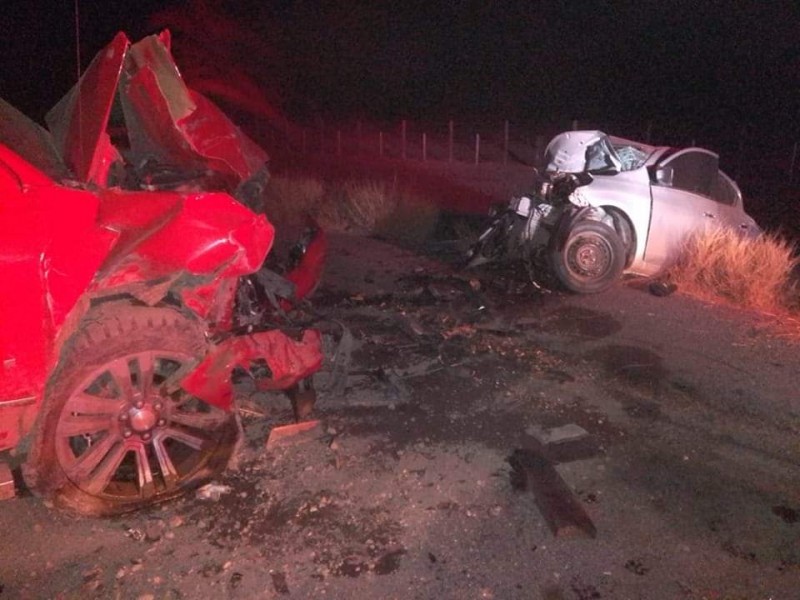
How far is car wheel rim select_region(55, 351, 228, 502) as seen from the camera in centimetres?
375

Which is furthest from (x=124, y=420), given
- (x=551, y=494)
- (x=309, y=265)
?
(x=309, y=265)

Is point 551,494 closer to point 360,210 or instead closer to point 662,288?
point 662,288

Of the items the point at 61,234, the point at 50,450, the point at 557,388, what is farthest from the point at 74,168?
the point at 557,388

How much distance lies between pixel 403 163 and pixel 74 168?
22.4 metres

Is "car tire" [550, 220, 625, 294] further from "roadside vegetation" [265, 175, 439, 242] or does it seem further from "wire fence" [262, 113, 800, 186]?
"wire fence" [262, 113, 800, 186]

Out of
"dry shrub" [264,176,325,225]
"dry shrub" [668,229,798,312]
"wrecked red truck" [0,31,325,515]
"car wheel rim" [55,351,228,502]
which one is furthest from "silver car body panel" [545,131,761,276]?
"car wheel rim" [55,351,228,502]

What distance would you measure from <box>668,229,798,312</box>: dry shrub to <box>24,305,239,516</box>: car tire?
6115 millimetres

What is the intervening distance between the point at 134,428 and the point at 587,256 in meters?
5.74

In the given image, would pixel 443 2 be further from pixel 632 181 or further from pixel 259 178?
pixel 259 178

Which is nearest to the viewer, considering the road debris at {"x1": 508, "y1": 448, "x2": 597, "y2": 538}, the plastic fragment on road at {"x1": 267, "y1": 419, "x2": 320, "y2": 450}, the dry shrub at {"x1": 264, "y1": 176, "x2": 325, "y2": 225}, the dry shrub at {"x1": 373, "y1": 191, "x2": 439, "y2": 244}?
the road debris at {"x1": 508, "y1": 448, "x2": 597, "y2": 538}

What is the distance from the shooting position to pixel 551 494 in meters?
4.09

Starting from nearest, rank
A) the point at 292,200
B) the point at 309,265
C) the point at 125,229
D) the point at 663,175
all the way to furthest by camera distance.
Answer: the point at 125,229
the point at 309,265
the point at 663,175
the point at 292,200

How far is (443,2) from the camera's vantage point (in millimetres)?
57125

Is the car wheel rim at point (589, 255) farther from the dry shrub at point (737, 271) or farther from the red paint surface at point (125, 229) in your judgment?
the red paint surface at point (125, 229)
